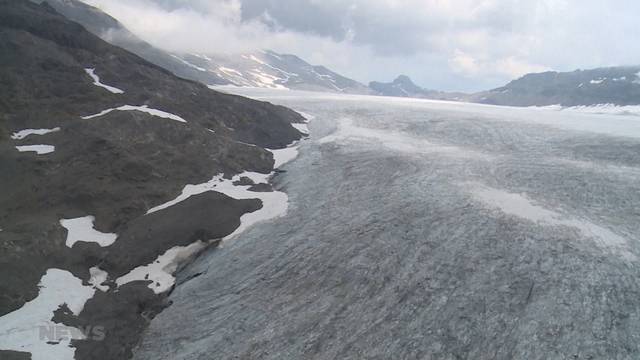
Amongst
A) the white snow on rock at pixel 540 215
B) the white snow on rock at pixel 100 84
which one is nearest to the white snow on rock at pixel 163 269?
the white snow on rock at pixel 540 215

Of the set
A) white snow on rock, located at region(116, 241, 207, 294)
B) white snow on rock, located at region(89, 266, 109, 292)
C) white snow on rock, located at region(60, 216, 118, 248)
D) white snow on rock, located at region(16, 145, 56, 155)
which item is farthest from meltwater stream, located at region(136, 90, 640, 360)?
white snow on rock, located at region(16, 145, 56, 155)

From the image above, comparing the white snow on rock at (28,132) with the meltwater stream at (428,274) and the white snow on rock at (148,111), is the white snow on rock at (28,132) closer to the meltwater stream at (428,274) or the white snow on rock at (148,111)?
the white snow on rock at (148,111)

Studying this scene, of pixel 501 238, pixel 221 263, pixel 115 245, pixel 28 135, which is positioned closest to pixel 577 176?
pixel 501 238

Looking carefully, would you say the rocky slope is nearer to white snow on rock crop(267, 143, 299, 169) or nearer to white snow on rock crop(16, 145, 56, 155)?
white snow on rock crop(16, 145, 56, 155)

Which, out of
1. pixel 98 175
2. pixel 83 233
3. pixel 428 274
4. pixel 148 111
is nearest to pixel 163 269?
pixel 83 233

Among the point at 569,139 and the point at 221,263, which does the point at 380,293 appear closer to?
the point at 221,263

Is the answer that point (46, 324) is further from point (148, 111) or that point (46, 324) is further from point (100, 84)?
point (100, 84)
